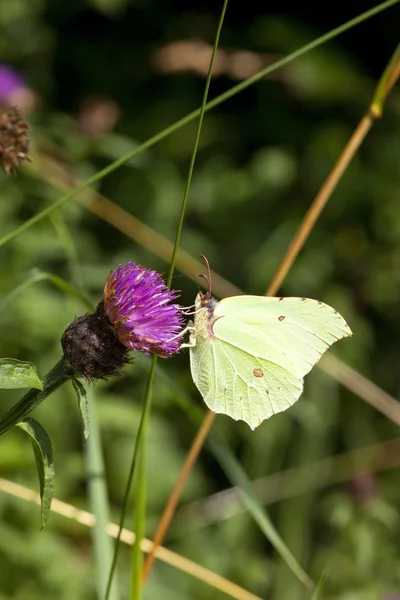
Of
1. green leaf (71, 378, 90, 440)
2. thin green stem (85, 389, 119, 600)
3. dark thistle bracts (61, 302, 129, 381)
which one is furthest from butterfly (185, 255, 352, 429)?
green leaf (71, 378, 90, 440)

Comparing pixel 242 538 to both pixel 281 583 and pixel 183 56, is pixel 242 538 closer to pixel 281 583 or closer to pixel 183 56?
pixel 281 583

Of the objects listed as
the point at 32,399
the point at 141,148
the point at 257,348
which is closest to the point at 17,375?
the point at 32,399

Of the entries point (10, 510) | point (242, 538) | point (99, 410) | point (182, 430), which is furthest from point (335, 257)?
point (10, 510)

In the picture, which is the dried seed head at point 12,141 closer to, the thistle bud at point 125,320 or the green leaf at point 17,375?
the thistle bud at point 125,320

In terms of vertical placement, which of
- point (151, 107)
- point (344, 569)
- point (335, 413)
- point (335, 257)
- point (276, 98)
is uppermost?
point (276, 98)

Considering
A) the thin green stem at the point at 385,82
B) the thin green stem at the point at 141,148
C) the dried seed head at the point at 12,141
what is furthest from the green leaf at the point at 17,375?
the thin green stem at the point at 385,82

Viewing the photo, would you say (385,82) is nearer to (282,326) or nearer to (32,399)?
(282,326)
